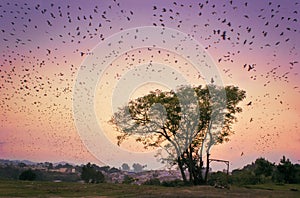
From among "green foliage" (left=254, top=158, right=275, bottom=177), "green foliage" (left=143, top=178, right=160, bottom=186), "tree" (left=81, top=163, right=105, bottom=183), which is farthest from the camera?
"tree" (left=81, top=163, right=105, bottom=183)

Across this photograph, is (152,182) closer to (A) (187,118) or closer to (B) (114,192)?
(A) (187,118)

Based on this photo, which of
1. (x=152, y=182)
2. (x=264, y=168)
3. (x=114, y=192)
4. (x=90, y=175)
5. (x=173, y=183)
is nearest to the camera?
(x=114, y=192)

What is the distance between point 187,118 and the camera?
49.5 m

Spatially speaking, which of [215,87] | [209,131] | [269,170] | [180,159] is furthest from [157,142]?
[269,170]

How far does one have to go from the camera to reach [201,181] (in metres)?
46.9

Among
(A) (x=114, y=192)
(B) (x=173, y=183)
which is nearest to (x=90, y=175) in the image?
(B) (x=173, y=183)

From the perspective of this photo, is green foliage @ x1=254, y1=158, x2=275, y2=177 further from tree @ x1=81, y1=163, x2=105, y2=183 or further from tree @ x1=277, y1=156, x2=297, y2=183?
tree @ x1=81, y1=163, x2=105, y2=183

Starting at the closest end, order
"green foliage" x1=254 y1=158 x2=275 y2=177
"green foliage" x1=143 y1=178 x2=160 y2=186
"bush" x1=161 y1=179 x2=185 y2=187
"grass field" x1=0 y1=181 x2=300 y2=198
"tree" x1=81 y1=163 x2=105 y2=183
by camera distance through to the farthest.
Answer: "grass field" x1=0 y1=181 x2=300 y2=198, "bush" x1=161 y1=179 x2=185 y2=187, "green foliage" x1=143 y1=178 x2=160 y2=186, "green foliage" x1=254 y1=158 x2=275 y2=177, "tree" x1=81 y1=163 x2=105 y2=183

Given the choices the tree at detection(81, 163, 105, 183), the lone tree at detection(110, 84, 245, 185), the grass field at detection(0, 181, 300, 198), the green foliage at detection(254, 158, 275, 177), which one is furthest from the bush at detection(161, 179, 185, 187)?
the grass field at detection(0, 181, 300, 198)

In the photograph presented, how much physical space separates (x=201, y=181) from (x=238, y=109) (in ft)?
37.9

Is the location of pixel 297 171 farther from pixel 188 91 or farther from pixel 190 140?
pixel 188 91

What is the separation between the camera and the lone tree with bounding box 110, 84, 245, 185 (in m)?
49.1

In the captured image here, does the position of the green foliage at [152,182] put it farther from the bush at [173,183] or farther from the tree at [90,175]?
the tree at [90,175]

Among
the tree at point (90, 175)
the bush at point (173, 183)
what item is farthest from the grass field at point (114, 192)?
the tree at point (90, 175)
